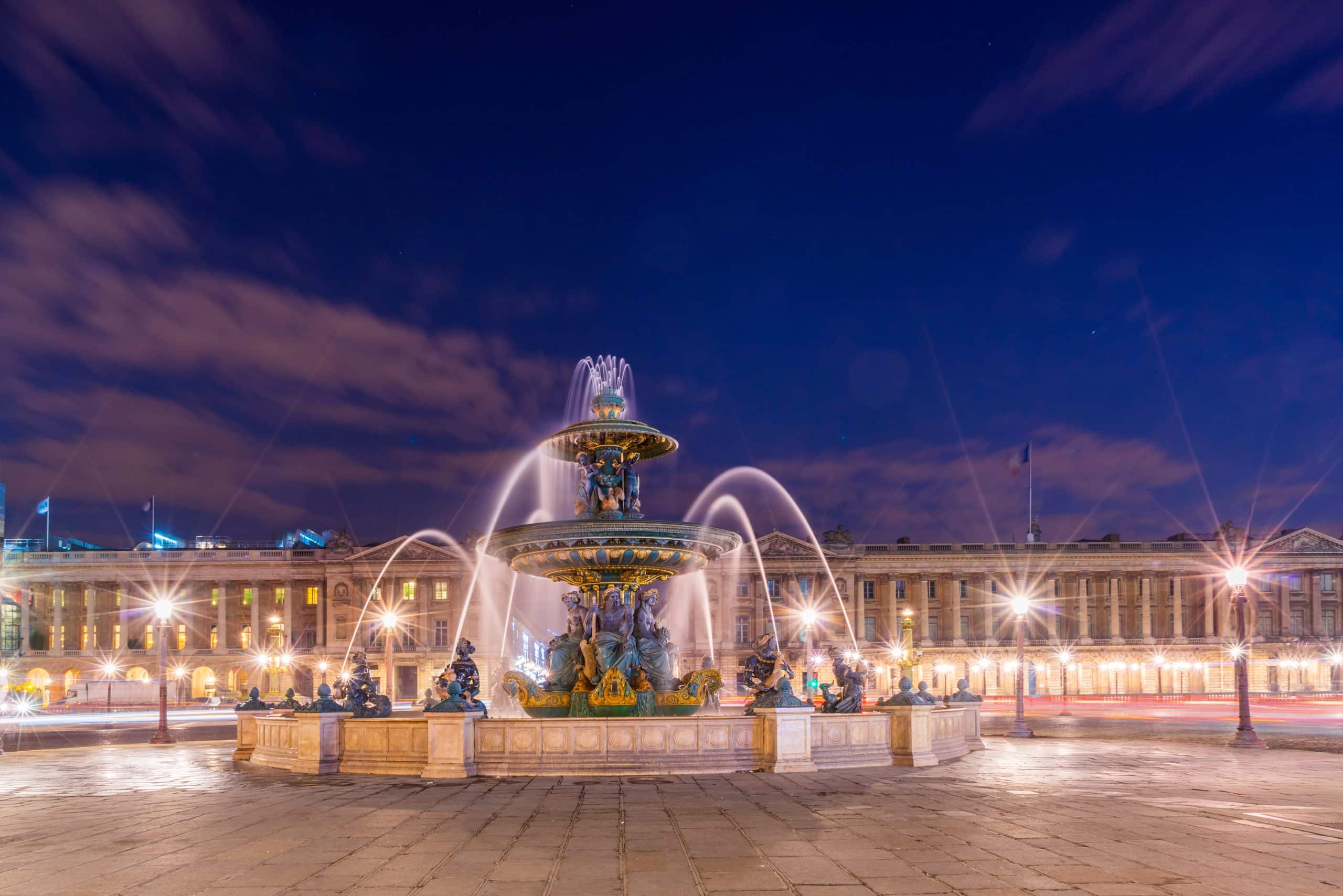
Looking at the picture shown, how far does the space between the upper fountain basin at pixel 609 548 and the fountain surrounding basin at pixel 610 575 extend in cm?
2

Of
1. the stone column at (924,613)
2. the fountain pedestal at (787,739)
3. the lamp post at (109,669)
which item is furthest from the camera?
the stone column at (924,613)

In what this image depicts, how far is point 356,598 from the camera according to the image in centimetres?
9612

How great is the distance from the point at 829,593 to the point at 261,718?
259 ft

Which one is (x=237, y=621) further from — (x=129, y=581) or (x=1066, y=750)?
(x=1066, y=750)

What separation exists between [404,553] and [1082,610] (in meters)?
62.7

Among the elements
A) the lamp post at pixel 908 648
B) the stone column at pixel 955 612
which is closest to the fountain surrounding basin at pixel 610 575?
the lamp post at pixel 908 648

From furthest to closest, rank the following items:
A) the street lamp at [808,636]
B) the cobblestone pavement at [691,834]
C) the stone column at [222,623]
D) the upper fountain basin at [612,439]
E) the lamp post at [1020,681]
→ the stone column at [222,623]
the street lamp at [808,636]
the lamp post at [1020,681]
the upper fountain basin at [612,439]
the cobblestone pavement at [691,834]

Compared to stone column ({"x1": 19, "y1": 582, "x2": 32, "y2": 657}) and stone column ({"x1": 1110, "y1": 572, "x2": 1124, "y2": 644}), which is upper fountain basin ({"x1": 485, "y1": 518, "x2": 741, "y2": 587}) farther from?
stone column ({"x1": 19, "y1": 582, "x2": 32, "y2": 657})

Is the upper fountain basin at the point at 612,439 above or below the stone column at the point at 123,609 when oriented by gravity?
above

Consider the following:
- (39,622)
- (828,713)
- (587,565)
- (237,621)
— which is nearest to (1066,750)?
(828,713)

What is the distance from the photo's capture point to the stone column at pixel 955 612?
95.1 m

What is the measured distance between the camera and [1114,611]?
94438mm

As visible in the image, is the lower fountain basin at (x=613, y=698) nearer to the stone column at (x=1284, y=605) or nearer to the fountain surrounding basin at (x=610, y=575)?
the fountain surrounding basin at (x=610, y=575)

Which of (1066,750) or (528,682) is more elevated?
(528,682)
